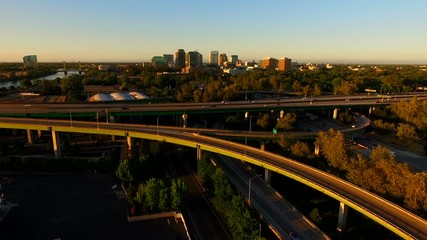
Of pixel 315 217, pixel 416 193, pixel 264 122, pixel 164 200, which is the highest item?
pixel 416 193

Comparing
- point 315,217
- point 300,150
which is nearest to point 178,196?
point 315,217

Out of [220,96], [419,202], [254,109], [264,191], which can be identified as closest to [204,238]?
[264,191]

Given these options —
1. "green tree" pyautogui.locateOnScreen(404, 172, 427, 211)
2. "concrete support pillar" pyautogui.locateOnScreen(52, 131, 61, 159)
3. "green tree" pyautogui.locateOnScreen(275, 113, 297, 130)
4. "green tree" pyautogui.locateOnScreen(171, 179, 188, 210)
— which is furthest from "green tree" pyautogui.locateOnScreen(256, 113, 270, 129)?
"concrete support pillar" pyautogui.locateOnScreen(52, 131, 61, 159)

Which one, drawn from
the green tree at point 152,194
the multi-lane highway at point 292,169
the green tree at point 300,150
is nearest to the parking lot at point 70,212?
the green tree at point 152,194

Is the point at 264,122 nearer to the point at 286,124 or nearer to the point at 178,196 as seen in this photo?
the point at 286,124

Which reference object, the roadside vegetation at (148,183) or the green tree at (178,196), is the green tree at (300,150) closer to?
the roadside vegetation at (148,183)

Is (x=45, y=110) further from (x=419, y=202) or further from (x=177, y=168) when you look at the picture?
(x=419, y=202)
